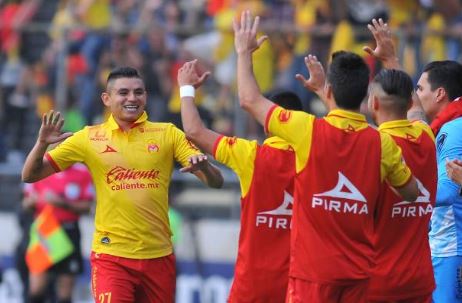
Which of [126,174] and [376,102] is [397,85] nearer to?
[376,102]

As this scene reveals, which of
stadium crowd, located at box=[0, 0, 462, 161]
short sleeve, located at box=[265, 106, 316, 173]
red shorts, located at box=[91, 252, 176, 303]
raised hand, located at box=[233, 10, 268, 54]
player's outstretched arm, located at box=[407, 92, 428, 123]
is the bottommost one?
red shorts, located at box=[91, 252, 176, 303]

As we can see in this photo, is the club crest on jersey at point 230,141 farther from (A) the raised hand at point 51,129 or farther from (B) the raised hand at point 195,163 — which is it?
(A) the raised hand at point 51,129

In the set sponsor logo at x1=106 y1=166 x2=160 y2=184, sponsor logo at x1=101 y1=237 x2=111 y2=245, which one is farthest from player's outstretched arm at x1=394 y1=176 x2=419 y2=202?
sponsor logo at x1=101 y1=237 x2=111 y2=245

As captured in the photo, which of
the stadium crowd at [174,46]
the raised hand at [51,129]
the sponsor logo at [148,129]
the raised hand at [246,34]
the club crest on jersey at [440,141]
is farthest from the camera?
the stadium crowd at [174,46]

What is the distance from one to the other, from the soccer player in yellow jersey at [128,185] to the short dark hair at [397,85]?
1.74 meters

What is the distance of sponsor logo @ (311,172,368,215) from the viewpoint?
7676mm

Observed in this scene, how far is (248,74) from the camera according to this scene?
301 inches

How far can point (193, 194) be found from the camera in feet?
55.0

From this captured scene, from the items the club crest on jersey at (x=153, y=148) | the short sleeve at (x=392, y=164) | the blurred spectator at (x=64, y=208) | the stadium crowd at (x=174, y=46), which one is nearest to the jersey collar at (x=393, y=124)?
the short sleeve at (x=392, y=164)

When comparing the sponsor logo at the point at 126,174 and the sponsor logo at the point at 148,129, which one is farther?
the sponsor logo at the point at 148,129

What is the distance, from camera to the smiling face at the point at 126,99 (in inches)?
382

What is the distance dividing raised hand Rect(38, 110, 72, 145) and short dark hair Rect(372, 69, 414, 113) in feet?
8.19

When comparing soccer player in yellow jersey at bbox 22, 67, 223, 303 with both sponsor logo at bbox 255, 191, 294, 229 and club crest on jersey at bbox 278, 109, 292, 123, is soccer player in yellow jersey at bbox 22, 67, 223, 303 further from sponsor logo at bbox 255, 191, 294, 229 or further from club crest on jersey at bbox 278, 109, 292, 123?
club crest on jersey at bbox 278, 109, 292, 123

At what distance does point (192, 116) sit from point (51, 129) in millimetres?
1521
